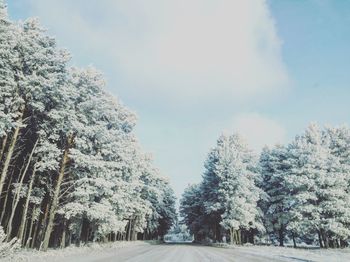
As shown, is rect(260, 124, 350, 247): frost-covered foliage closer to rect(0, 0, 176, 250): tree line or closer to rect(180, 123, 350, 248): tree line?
rect(180, 123, 350, 248): tree line

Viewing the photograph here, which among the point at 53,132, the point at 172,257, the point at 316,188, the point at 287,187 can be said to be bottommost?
the point at 172,257

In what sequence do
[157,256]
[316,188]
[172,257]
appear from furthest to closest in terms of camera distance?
[316,188], [157,256], [172,257]

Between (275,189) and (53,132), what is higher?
(275,189)

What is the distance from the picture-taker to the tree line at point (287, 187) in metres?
39.3

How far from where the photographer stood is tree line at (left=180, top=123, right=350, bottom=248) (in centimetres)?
3931

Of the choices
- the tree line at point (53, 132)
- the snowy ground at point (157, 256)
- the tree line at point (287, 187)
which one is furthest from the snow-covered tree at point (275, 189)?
the tree line at point (53, 132)

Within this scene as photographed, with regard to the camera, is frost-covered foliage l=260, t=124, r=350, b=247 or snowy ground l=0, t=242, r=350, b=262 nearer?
snowy ground l=0, t=242, r=350, b=262

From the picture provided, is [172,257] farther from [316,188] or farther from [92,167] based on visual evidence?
[316,188]

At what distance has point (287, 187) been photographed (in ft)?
145

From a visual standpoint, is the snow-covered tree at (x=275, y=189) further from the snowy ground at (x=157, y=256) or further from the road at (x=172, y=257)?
the road at (x=172, y=257)

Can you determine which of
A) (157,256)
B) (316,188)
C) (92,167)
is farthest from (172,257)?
(316,188)

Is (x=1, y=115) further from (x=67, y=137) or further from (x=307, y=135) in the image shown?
(x=307, y=135)

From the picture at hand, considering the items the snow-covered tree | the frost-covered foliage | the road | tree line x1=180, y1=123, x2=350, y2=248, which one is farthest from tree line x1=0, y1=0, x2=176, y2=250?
the snow-covered tree

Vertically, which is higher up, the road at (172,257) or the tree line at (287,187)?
the tree line at (287,187)
